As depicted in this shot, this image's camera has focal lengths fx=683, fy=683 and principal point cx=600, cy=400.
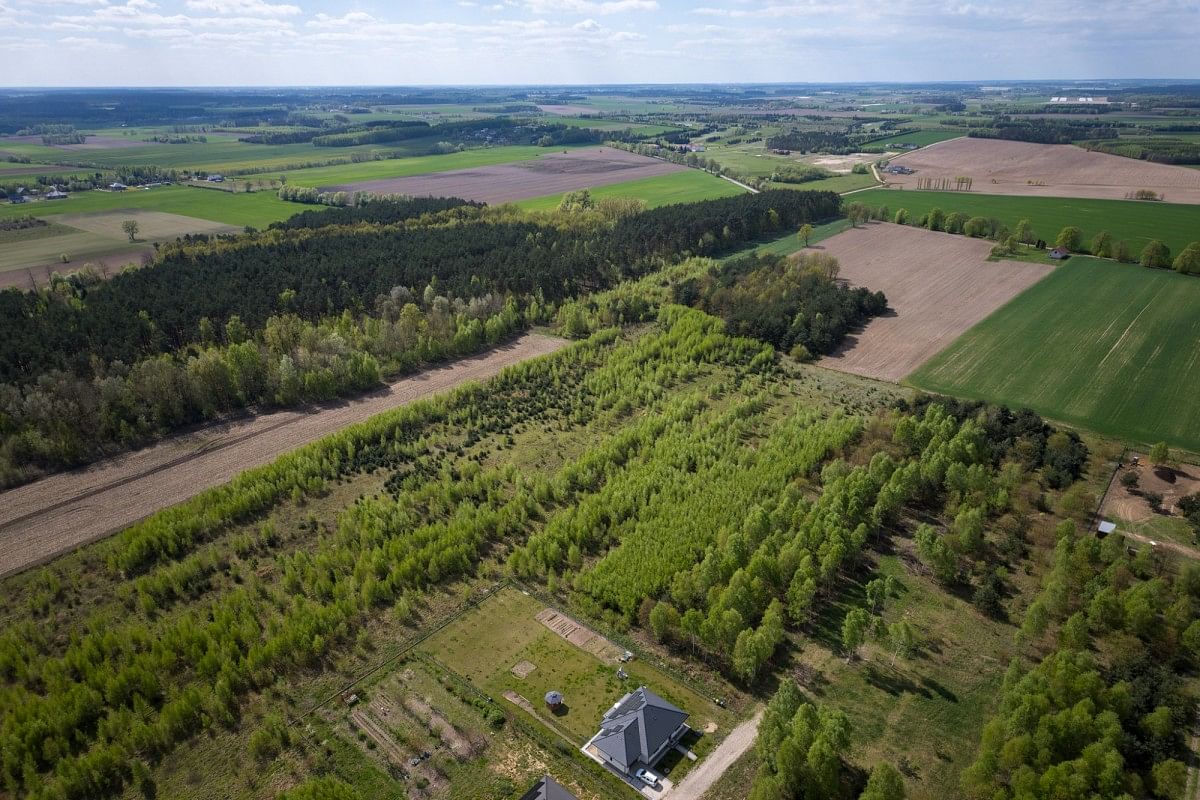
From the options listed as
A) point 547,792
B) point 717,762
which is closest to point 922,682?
point 717,762

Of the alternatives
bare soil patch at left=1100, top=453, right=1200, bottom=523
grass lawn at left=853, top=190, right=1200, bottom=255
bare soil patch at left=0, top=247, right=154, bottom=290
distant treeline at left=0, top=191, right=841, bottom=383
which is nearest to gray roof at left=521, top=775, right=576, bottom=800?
bare soil patch at left=1100, top=453, right=1200, bottom=523

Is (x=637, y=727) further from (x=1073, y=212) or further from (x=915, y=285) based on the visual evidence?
(x=1073, y=212)

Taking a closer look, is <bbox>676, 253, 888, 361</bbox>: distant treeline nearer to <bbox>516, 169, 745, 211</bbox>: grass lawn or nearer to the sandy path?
the sandy path

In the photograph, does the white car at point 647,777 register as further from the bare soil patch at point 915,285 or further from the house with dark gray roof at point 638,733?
the bare soil patch at point 915,285

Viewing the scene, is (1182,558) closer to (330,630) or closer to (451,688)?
→ (451,688)

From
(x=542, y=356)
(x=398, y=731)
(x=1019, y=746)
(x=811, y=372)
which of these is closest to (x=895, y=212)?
(x=811, y=372)

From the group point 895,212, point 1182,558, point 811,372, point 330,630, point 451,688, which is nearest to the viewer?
point 451,688

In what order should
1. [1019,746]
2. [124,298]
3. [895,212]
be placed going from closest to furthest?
[1019,746] → [124,298] → [895,212]
